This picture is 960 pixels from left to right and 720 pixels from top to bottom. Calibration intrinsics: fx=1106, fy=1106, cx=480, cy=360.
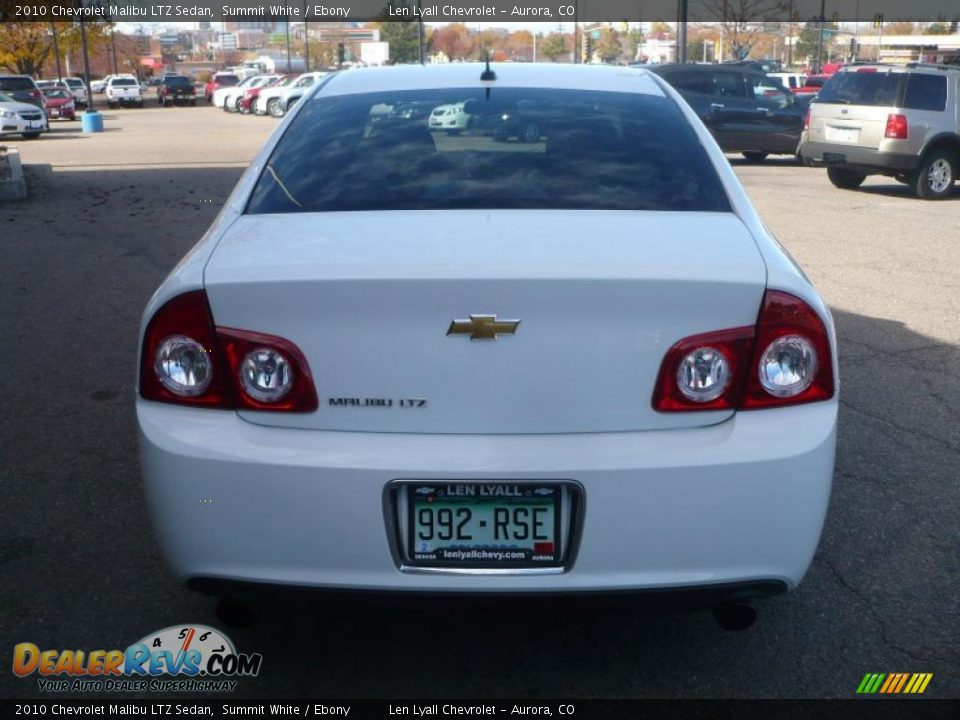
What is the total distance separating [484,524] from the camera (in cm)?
263

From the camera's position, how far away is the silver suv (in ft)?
50.0

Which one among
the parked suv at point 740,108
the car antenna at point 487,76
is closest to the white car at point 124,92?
the parked suv at point 740,108

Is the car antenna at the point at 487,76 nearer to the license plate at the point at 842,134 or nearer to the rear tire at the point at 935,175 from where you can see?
the license plate at the point at 842,134

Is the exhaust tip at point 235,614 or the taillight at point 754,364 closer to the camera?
the taillight at point 754,364

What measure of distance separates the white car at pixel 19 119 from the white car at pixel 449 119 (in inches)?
1116

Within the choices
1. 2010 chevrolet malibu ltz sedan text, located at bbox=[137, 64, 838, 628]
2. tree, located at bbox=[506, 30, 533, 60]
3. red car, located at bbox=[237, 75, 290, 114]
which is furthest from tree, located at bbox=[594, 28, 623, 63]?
2010 chevrolet malibu ltz sedan text, located at bbox=[137, 64, 838, 628]

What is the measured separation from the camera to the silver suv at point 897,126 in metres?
15.2

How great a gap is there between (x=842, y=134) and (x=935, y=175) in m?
1.40

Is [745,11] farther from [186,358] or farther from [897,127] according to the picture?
[186,358]

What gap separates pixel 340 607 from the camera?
270 cm

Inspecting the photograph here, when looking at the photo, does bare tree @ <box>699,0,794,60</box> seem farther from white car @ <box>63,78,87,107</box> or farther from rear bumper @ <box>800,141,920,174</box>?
rear bumper @ <box>800,141,920,174</box>

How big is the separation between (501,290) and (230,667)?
1424 millimetres

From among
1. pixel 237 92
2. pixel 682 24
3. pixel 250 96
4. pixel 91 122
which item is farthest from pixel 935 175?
pixel 237 92

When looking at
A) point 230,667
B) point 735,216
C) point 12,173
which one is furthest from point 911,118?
point 230,667
